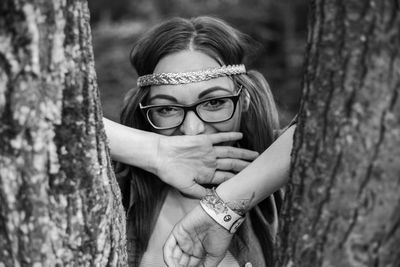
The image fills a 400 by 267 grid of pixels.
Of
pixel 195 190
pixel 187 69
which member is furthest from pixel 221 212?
pixel 187 69

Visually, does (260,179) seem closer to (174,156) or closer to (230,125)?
(174,156)

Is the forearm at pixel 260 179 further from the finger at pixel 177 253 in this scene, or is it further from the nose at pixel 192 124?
the nose at pixel 192 124

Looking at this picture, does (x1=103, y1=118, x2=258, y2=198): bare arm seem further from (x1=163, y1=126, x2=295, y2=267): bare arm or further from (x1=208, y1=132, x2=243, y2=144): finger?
(x1=163, y1=126, x2=295, y2=267): bare arm

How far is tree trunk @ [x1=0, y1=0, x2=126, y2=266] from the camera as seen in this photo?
4.13ft

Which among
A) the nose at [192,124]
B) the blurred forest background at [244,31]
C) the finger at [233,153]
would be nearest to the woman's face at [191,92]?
the nose at [192,124]

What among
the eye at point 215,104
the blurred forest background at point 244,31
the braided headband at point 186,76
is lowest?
the blurred forest background at point 244,31

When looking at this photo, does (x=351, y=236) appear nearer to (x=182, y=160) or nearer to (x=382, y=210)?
(x=382, y=210)

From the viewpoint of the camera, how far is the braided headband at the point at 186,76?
8.16 ft

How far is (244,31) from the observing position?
38.4 feet

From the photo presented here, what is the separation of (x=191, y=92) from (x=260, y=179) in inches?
25.1

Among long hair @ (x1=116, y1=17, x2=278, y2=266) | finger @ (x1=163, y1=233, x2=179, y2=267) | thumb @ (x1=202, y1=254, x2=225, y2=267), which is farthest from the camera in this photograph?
long hair @ (x1=116, y1=17, x2=278, y2=266)

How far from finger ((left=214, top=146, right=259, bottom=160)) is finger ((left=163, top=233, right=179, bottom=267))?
22.9 inches

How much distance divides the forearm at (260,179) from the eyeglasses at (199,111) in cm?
51

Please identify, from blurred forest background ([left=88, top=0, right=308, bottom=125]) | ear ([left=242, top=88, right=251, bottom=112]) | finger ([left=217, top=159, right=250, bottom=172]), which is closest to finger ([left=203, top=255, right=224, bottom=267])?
finger ([left=217, top=159, right=250, bottom=172])
